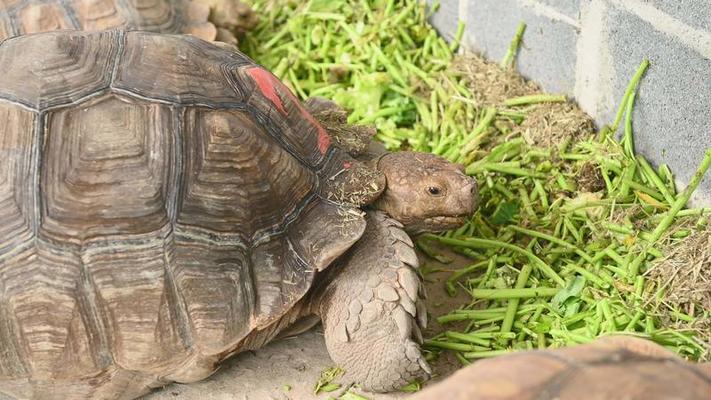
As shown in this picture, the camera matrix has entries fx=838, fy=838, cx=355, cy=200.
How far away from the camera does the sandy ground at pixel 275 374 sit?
2898 mm

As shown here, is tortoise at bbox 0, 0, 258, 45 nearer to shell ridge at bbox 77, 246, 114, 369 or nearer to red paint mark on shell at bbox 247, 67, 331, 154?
red paint mark on shell at bbox 247, 67, 331, 154

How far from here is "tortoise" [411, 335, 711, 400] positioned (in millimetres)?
1569

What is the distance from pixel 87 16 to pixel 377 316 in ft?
8.11

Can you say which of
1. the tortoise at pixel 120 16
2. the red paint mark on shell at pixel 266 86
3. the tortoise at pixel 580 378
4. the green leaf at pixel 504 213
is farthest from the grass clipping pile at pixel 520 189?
the tortoise at pixel 580 378

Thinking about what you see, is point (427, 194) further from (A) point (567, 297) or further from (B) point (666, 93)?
(B) point (666, 93)

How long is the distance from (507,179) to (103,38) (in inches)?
72.7

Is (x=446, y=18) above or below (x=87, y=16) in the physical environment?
above

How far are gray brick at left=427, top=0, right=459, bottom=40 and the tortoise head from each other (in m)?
1.80

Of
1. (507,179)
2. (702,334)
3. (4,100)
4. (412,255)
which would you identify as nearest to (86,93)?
(4,100)

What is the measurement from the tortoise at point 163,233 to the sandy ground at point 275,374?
0.15 m

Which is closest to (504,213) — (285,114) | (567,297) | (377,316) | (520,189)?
(520,189)

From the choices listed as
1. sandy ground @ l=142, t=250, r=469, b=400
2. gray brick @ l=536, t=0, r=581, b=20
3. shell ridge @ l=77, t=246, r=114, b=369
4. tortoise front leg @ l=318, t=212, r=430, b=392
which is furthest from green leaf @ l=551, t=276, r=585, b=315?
shell ridge @ l=77, t=246, r=114, b=369

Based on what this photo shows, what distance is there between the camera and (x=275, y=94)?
2971 mm

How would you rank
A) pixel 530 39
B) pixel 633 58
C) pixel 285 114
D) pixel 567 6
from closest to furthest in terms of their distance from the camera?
pixel 285 114 → pixel 633 58 → pixel 567 6 → pixel 530 39
